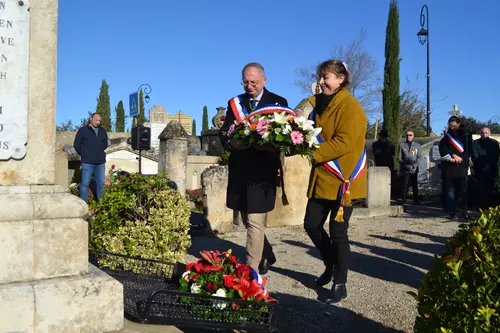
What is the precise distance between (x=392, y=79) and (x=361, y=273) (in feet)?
58.5

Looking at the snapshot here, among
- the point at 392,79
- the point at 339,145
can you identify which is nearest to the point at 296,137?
the point at 339,145

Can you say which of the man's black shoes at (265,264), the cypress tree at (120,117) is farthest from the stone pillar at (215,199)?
the cypress tree at (120,117)

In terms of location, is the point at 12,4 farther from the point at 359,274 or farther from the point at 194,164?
the point at 194,164

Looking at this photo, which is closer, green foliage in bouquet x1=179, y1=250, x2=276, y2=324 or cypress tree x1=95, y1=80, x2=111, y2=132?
green foliage in bouquet x1=179, y1=250, x2=276, y2=324

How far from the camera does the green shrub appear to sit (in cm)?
221

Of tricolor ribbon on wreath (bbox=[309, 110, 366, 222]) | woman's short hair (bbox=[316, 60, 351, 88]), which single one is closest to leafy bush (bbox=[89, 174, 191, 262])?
tricolor ribbon on wreath (bbox=[309, 110, 366, 222])

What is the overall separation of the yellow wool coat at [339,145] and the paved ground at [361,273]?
0.97 meters

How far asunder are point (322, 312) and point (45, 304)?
2.28 meters

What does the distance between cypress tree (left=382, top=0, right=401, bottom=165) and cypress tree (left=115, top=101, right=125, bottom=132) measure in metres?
40.3

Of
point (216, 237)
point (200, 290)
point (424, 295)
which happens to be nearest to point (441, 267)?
point (424, 295)

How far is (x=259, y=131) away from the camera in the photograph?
3.77 m

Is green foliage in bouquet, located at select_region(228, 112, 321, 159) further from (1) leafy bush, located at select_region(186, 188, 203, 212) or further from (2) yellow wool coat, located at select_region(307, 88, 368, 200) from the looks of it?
(1) leafy bush, located at select_region(186, 188, 203, 212)

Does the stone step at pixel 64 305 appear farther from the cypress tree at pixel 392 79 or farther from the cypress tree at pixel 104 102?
the cypress tree at pixel 104 102

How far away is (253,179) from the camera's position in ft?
14.5
